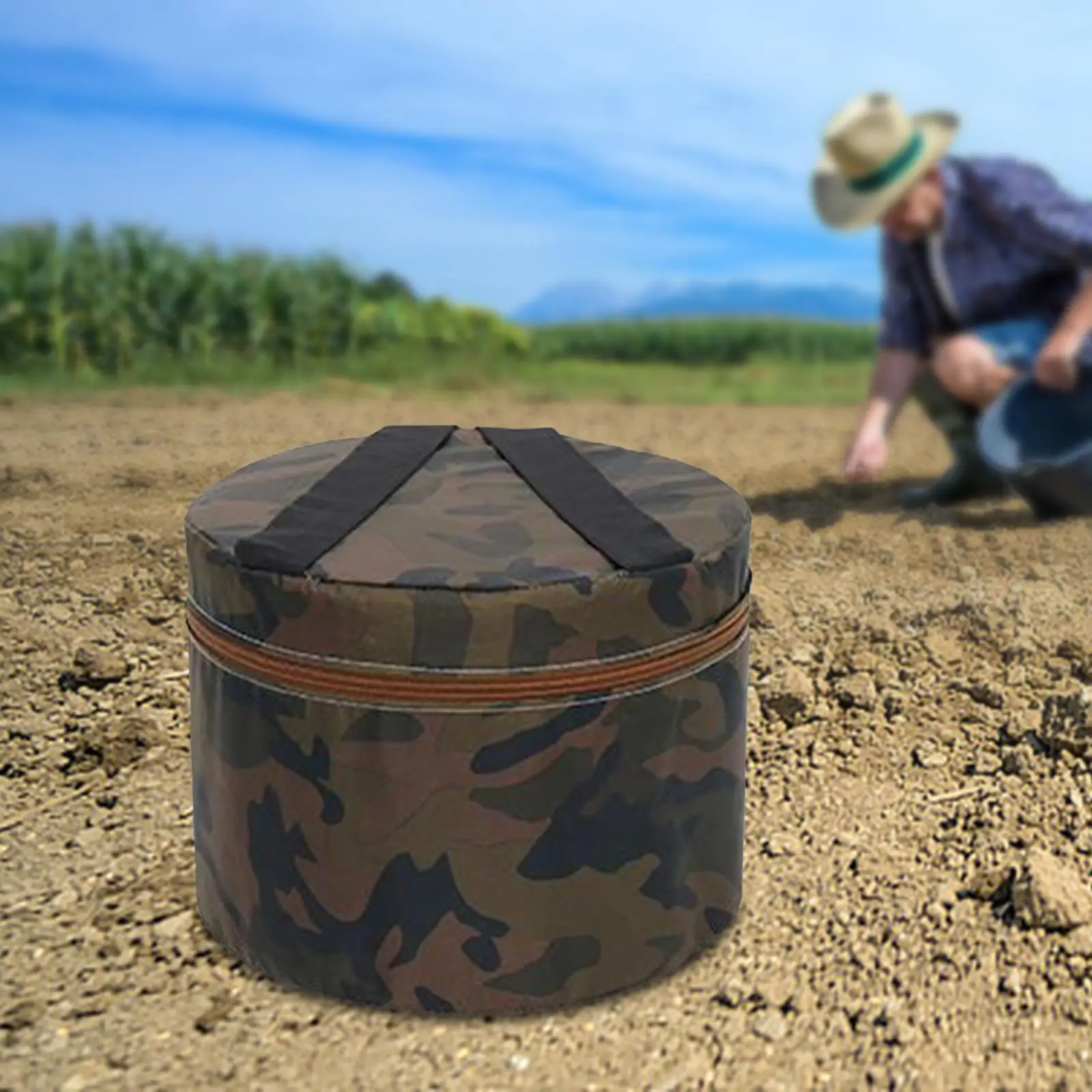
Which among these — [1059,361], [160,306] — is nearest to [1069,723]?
[1059,361]

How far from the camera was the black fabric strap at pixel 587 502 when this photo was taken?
1.99m

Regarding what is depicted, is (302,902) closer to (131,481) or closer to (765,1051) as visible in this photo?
Result: (765,1051)

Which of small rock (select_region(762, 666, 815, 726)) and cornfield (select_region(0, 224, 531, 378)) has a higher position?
small rock (select_region(762, 666, 815, 726))

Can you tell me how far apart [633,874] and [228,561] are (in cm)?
76

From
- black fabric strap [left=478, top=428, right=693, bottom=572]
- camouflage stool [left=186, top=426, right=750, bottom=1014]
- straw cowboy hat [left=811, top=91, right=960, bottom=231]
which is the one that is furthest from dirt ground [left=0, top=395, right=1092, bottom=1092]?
straw cowboy hat [left=811, top=91, right=960, bottom=231]

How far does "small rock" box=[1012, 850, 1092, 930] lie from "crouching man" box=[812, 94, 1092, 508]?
7.98 feet

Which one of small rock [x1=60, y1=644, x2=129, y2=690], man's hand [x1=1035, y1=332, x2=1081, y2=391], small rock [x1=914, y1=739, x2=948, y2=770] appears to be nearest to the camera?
small rock [x1=914, y1=739, x2=948, y2=770]

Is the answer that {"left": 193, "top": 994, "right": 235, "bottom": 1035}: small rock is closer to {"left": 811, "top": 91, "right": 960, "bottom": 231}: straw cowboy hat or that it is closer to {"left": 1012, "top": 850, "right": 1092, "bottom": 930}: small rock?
{"left": 1012, "top": 850, "right": 1092, "bottom": 930}: small rock

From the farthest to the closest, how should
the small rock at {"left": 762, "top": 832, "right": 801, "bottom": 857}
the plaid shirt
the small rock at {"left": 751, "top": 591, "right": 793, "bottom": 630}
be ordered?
the plaid shirt → the small rock at {"left": 751, "top": 591, "right": 793, "bottom": 630} → the small rock at {"left": 762, "top": 832, "right": 801, "bottom": 857}

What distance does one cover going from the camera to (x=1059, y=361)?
14.9 ft

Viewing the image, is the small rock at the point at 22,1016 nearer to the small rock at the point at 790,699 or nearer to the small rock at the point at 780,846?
the small rock at the point at 780,846

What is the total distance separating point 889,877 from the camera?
104 inches

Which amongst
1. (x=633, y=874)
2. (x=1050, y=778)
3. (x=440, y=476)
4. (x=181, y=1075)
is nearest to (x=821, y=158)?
(x=1050, y=778)

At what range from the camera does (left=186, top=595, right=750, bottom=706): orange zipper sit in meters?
1.92
